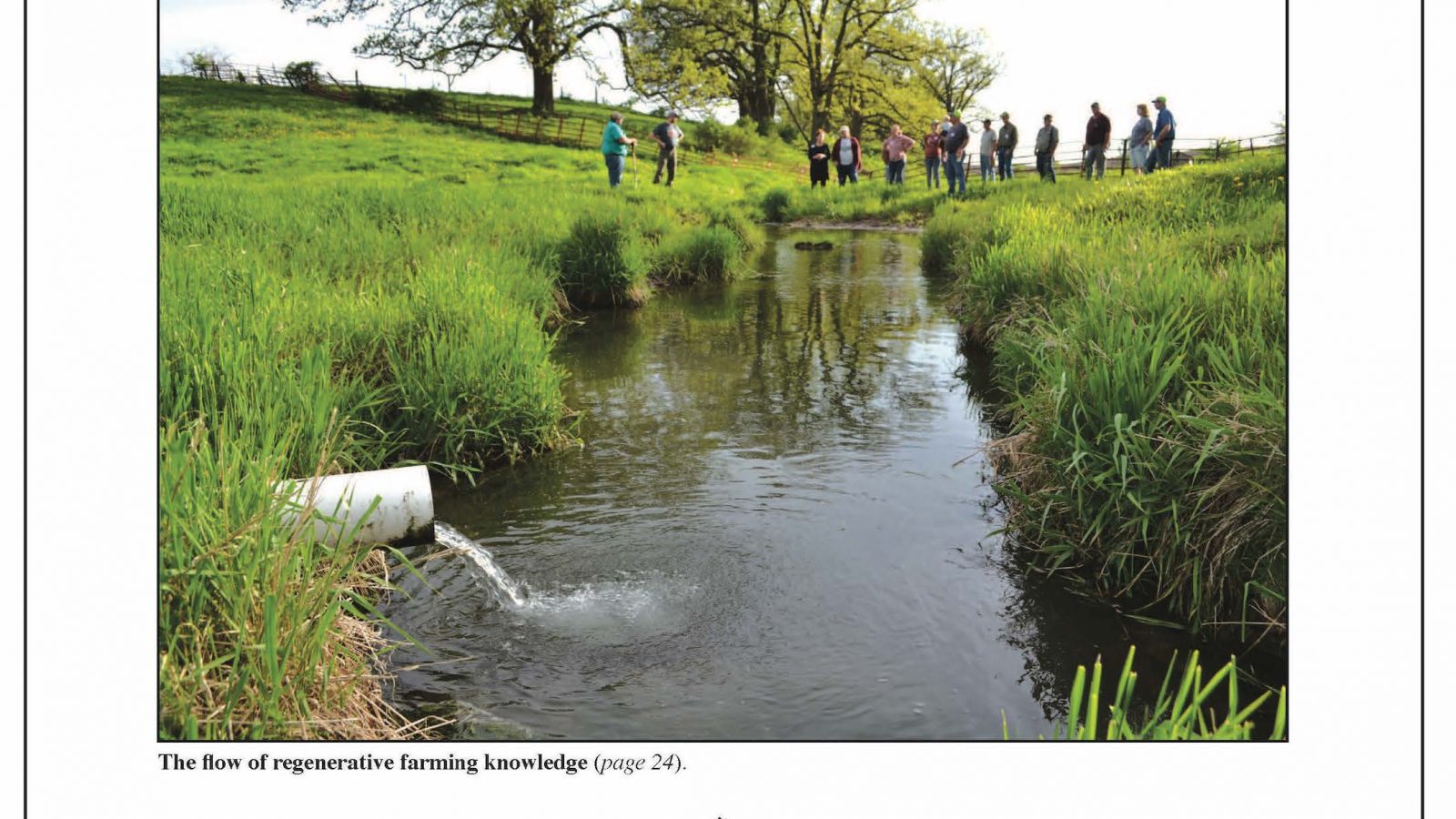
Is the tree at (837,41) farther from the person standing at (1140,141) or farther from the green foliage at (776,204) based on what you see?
the person standing at (1140,141)

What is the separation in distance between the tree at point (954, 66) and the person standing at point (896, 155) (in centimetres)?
214

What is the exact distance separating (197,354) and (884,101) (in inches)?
1125

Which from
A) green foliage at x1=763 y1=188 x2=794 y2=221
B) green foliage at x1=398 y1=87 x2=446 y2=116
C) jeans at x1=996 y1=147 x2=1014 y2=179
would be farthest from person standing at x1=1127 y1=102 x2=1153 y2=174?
green foliage at x1=398 y1=87 x2=446 y2=116

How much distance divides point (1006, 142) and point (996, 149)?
877 mm

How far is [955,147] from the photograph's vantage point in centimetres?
2367

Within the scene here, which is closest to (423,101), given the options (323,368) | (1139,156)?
(1139,156)

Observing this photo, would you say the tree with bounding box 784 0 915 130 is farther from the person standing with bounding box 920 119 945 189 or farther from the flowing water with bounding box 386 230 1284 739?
the flowing water with bounding box 386 230 1284 739

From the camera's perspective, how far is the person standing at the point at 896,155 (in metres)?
27.1

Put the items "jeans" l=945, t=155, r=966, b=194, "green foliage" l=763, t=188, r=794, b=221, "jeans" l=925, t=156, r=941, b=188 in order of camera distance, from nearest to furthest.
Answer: "jeans" l=945, t=155, r=966, b=194 → "green foliage" l=763, t=188, r=794, b=221 → "jeans" l=925, t=156, r=941, b=188

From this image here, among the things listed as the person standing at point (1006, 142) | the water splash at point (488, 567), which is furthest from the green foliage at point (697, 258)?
the person standing at point (1006, 142)

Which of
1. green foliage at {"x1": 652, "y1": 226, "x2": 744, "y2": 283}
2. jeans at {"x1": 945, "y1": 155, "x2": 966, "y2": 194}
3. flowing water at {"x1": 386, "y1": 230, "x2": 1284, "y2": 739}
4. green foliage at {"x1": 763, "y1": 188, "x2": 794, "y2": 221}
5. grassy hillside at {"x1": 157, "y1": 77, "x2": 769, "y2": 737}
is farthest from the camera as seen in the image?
green foliage at {"x1": 763, "y1": 188, "x2": 794, "y2": 221}

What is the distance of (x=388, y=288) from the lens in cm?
794

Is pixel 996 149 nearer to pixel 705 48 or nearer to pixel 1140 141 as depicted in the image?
pixel 1140 141

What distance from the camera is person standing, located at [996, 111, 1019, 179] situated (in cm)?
2391
